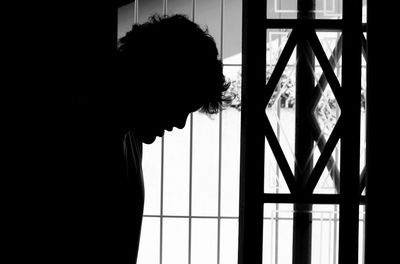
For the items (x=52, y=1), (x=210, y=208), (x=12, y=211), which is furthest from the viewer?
(x=210, y=208)

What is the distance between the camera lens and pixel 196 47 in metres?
1.82

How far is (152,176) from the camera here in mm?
11367

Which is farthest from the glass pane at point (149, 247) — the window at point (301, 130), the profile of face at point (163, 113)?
the profile of face at point (163, 113)

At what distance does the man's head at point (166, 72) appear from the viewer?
5.64 feet

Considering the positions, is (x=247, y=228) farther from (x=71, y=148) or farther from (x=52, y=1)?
(x=71, y=148)

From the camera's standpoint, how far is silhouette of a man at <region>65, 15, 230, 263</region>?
4.48 ft

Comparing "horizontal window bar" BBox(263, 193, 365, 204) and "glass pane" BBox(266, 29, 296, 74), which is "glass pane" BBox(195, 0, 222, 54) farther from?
"horizontal window bar" BBox(263, 193, 365, 204)

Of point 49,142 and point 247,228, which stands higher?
point 49,142

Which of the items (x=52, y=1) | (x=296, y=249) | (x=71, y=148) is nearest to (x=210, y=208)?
(x=296, y=249)

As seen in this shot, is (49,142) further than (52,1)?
No

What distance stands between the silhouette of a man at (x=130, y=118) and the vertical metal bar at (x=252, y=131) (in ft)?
4.26

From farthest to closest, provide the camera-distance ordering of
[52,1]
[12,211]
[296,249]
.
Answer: [296,249] < [52,1] < [12,211]

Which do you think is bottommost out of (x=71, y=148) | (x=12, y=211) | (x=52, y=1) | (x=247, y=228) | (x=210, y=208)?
(x=210, y=208)

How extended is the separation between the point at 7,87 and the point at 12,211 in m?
0.70
